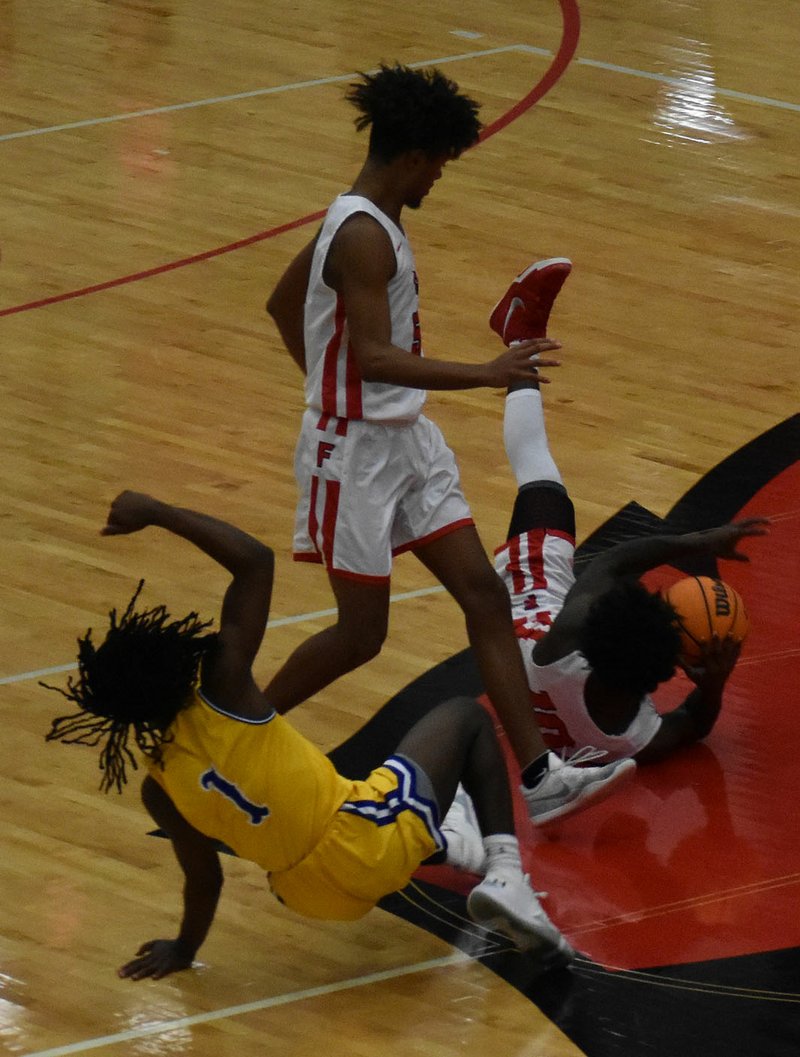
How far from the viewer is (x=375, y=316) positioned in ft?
Answer: 14.8

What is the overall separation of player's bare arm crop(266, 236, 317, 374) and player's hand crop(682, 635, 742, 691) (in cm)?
123

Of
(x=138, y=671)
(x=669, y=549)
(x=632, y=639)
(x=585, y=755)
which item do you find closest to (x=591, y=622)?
(x=632, y=639)

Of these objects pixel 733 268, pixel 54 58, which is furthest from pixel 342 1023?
pixel 54 58

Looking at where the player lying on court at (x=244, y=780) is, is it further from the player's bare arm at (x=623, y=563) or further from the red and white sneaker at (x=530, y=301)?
the red and white sneaker at (x=530, y=301)

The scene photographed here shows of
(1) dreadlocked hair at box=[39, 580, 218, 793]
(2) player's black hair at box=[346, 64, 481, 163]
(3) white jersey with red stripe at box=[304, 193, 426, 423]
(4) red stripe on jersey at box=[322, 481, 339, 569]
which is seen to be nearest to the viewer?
(1) dreadlocked hair at box=[39, 580, 218, 793]

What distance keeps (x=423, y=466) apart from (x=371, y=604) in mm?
355

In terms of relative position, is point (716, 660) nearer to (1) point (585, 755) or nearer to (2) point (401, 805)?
(1) point (585, 755)

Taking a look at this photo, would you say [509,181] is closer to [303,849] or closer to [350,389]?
[350,389]

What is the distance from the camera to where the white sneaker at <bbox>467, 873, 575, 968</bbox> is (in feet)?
13.7

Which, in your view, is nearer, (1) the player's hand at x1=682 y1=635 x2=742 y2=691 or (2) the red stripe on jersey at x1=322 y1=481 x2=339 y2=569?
(2) the red stripe on jersey at x1=322 y1=481 x2=339 y2=569

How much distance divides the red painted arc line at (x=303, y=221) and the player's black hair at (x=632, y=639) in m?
3.90

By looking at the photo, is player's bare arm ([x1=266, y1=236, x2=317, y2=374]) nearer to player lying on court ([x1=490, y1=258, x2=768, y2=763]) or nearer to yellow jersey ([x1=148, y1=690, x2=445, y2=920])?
player lying on court ([x1=490, y1=258, x2=768, y2=763])

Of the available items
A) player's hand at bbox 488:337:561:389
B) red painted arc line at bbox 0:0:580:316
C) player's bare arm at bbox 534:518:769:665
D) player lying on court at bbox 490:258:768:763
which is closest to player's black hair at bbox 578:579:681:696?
player lying on court at bbox 490:258:768:763

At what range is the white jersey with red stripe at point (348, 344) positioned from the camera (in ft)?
15.2
